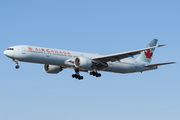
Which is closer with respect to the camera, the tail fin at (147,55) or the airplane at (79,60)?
the airplane at (79,60)

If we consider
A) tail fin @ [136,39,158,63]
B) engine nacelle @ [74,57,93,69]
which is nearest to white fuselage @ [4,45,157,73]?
engine nacelle @ [74,57,93,69]

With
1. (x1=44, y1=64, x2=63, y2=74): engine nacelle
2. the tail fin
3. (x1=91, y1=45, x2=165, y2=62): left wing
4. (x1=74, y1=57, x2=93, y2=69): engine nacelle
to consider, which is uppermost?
the tail fin

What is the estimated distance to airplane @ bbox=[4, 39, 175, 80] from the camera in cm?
4916

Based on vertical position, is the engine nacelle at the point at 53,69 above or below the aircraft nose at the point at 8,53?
above

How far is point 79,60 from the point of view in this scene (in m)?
52.2

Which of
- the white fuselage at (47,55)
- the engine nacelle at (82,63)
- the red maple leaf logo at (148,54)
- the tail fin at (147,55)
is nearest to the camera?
the white fuselage at (47,55)

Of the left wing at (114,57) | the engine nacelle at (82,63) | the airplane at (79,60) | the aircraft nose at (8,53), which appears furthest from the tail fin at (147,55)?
the aircraft nose at (8,53)

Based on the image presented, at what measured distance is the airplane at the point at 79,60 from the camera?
4916cm

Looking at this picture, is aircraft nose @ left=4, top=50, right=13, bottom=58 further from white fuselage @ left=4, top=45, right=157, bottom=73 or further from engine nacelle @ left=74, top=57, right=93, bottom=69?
engine nacelle @ left=74, top=57, right=93, bottom=69

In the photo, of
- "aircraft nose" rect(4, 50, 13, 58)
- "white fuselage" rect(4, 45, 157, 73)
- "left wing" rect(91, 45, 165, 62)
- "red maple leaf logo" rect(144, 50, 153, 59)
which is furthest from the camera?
"red maple leaf logo" rect(144, 50, 153, 59)

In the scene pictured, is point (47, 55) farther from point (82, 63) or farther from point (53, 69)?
point (53, 69)

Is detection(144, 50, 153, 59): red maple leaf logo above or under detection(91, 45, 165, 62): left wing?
above

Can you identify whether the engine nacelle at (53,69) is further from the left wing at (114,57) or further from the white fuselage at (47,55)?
the left wing at (114,57)

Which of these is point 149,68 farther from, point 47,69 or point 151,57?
point 47,69
